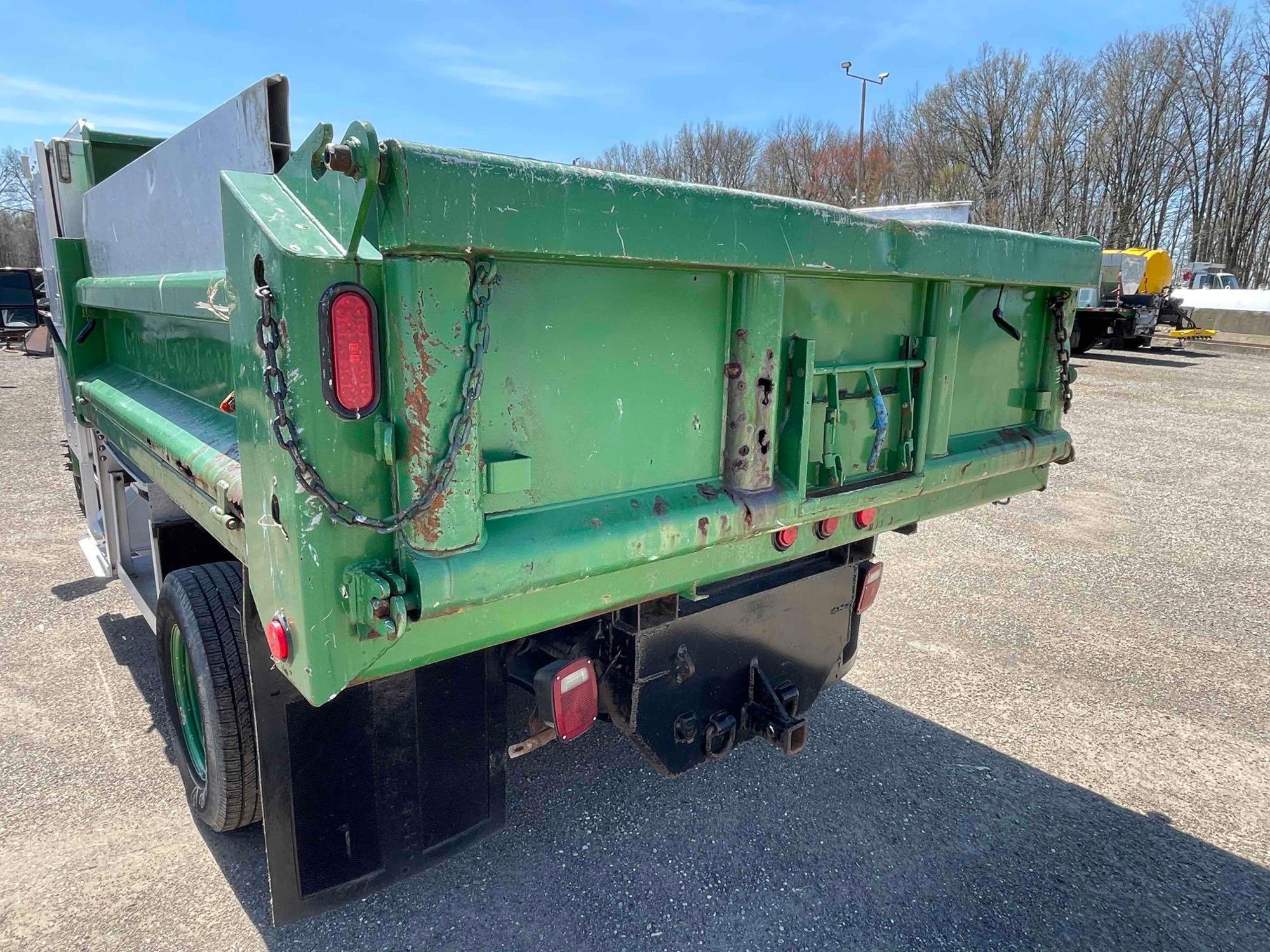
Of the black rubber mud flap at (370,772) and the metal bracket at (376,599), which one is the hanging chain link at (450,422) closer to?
the metal bracket at (376,599)

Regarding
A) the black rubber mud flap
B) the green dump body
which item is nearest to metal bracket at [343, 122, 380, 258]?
the green dump body

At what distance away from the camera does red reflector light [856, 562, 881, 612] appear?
10.1 feet

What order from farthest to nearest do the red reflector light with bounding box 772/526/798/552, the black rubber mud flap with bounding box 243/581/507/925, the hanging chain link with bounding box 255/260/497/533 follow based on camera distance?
the red reflector light with bounding box 772/526/798/552
the black rubber mud flap with bounding box 243/581/507/925
the hanging chain link with bounding box 255/260/497/533

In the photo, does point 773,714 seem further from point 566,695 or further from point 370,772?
point 370,772

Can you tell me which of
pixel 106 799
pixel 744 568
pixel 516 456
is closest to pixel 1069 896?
pixel 744 568

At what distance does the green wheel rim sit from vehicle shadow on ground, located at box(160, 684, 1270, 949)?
0.89 feet

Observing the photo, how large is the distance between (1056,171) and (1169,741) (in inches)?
1665

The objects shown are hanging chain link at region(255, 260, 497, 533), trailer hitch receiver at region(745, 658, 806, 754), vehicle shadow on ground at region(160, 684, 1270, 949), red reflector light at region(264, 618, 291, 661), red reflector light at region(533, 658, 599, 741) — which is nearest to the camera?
hanging chain link at region(255, 260, 497, 533)

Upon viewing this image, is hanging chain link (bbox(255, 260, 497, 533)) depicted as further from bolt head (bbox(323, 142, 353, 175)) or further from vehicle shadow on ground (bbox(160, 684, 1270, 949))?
vehicle shadow on ground (bbox(160, 684, 1270, 949))

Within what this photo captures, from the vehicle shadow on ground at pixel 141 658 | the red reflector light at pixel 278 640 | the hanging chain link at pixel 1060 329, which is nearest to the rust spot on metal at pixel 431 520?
the red reflector light at pixel 278 640

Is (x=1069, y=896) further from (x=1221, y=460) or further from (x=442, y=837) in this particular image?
(x=1221, y=460)

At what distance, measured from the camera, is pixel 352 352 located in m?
1.55

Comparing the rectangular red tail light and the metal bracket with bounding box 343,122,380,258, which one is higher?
the metal bracket with bounding box 343,122,380,258

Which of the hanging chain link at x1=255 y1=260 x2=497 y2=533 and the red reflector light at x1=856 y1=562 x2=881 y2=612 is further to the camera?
the red reflector light at x1=856 y1=562 x2=881 y2=612
